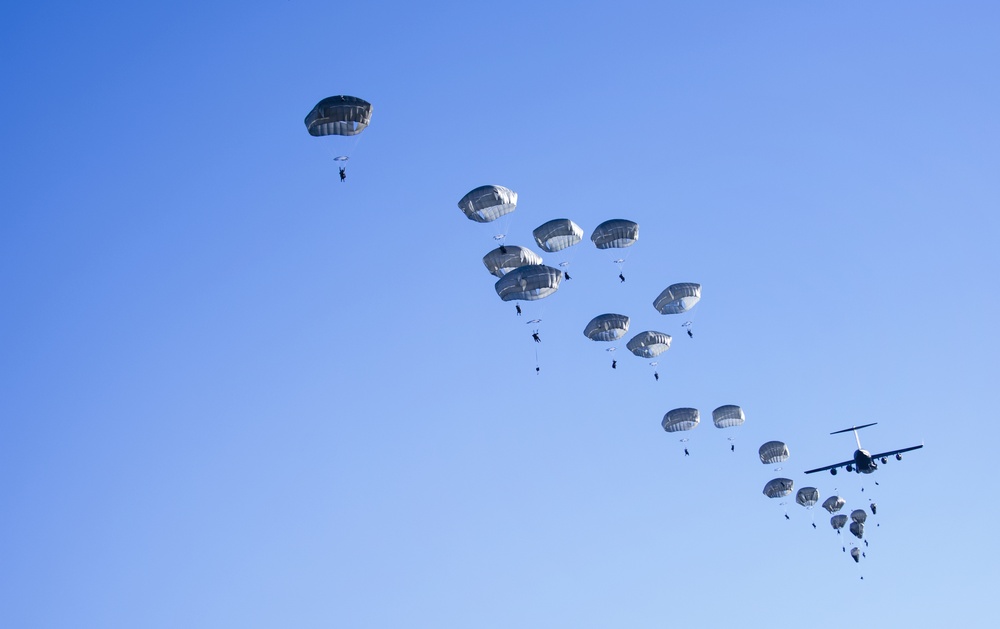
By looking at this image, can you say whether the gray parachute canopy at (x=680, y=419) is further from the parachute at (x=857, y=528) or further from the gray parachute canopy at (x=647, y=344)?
the parachute at (x=857, y=528)

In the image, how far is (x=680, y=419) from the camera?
3824 inches

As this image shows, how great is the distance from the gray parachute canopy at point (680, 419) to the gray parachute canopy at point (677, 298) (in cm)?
772

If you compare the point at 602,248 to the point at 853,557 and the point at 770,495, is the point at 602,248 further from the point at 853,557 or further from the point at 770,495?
the point at 853,557

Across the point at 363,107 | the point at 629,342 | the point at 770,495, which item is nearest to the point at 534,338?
the point at 629,342

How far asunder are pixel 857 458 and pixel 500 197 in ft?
142

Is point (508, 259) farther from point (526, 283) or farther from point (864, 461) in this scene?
point (864, 461)

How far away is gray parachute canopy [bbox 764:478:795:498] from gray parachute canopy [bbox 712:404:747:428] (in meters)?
7.89

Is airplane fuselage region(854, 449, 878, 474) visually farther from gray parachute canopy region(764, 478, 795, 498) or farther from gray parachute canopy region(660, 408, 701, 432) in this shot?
gray parachute canopy region(660, 408, 701, 432)

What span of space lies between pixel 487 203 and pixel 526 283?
17.7ft

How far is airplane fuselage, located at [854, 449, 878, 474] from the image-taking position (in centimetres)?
10844

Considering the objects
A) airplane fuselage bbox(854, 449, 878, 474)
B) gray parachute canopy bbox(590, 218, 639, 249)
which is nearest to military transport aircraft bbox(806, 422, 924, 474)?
airplane fuselage bbox(854, 449, 878, 474)

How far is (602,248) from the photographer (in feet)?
291

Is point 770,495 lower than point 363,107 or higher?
lower

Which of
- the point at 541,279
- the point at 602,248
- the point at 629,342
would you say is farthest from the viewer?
the point at 629,342
